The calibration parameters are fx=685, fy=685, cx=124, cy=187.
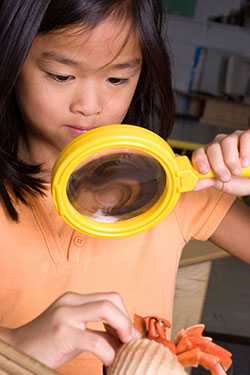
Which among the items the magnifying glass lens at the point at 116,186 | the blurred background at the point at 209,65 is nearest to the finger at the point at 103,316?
the magnifying glass lens at the point at 116,186

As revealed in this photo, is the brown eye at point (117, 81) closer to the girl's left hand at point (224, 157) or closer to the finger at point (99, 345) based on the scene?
the girl's left hand at point (224, 157)

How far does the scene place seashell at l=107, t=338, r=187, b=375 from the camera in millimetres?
474

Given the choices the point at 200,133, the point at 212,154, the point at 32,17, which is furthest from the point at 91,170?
the point at 200,133

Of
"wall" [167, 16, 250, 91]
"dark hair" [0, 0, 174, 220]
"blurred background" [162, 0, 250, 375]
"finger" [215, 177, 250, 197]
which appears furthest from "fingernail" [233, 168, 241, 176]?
"wall" [167, 16, 250, 91]

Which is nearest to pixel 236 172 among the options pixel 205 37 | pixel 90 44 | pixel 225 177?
pixel 225 177

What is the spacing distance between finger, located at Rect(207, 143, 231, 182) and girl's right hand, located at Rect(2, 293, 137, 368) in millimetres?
177

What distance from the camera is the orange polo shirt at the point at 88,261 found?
92cm

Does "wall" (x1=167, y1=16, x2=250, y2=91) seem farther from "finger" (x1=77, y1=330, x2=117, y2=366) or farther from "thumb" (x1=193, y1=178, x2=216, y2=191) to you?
"finger" (x1=77, y1=330, x2=117, y2=366)

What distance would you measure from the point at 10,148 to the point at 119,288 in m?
0.25

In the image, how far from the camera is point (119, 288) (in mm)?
964

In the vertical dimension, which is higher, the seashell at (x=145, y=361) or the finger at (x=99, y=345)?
the seashell at (x=145, y=361)

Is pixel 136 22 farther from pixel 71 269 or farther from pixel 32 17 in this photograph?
pixel 71 269

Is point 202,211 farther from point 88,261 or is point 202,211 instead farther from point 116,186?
point 116,186

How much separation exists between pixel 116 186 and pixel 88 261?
23 cm
